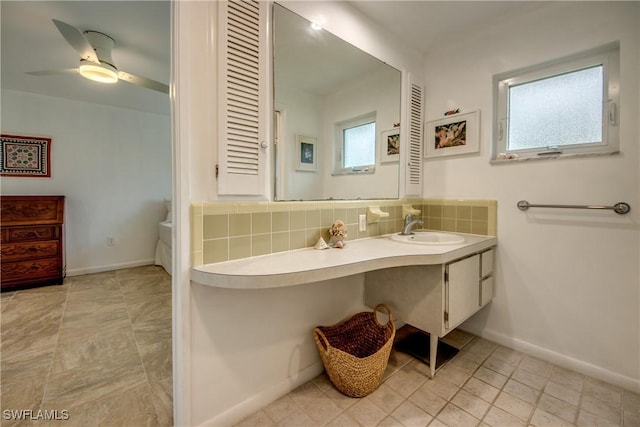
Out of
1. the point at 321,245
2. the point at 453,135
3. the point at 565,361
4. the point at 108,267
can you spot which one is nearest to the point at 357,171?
the point at 321,245

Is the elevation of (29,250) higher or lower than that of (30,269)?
higher

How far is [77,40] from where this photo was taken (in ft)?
6.04

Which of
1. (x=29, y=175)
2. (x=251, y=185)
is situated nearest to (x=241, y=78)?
(x=251, y=185)

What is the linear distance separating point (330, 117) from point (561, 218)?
159 centimetres

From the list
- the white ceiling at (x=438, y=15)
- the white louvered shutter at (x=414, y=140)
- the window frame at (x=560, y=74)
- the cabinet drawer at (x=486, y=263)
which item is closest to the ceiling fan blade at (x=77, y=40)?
the white ceiling at (x=438, y=15)

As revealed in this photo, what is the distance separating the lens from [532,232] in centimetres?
180

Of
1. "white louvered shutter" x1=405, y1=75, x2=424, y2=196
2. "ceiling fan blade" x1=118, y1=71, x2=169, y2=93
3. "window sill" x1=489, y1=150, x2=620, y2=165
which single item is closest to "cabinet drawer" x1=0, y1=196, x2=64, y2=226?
"ceiling fan blade" x1=118, y1=71, x2=169, y2=93

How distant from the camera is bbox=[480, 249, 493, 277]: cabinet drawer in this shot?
182 centimetres

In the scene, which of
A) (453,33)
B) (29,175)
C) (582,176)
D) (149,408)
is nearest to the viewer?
(149,408)

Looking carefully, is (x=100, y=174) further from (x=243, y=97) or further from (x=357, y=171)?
(x=357, y=171)

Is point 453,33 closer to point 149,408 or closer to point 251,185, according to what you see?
point 251,185

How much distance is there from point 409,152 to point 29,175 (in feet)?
14.7

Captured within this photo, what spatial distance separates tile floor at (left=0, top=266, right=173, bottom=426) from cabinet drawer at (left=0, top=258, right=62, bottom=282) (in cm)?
19

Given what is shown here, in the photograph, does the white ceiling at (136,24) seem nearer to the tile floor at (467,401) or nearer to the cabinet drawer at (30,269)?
the cabinet drawer at (30,269)
